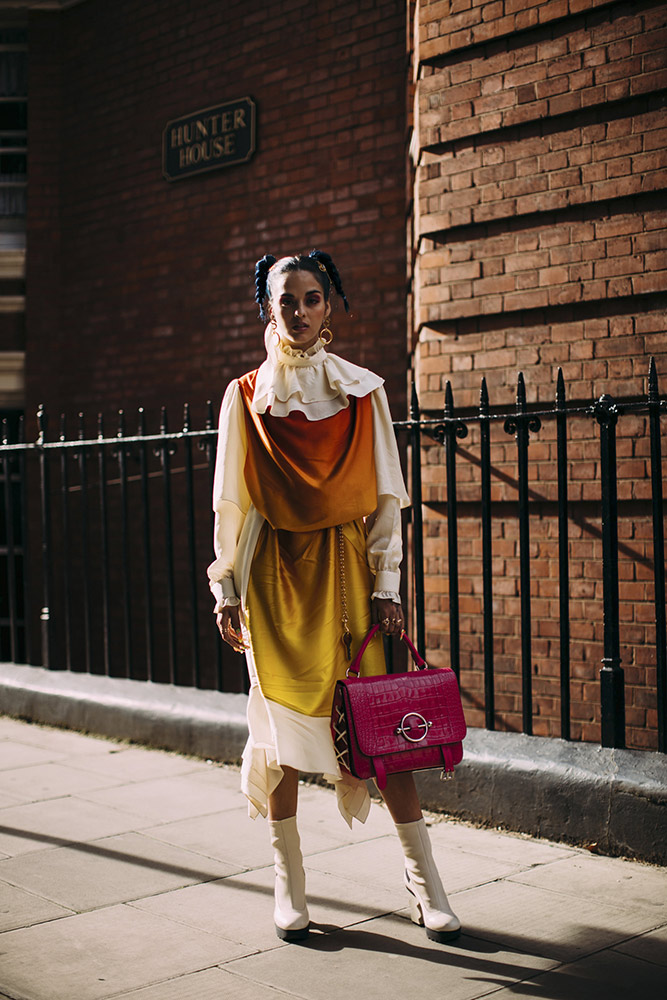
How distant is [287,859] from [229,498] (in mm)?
1084

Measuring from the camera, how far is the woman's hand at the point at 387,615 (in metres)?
3.13

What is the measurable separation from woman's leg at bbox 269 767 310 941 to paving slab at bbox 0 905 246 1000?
0.18 metres

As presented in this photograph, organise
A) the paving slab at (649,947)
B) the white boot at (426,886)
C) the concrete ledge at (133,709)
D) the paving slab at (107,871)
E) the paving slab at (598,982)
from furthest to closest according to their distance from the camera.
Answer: the concrete ledge at (133,709)
the paving slab at (107,871)
the white boot at (426,886)
the paving slab at (649,947)
the paving slab at (598,982)

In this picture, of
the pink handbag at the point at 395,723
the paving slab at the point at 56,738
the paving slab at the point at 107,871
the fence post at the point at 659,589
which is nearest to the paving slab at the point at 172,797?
the paving slab at the point at 107,871

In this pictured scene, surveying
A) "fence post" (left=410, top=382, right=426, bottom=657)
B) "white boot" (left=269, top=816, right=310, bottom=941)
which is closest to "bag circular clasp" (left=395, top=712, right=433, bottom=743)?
"white boot" (left=269, top=816, right=310, bottom=941)

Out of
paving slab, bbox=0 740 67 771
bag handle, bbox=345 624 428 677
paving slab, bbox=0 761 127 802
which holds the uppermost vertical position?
bag handle, bbox=345 624 428 677

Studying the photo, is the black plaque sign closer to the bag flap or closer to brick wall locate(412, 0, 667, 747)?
brick wall locate(412, 0, 667, 747)

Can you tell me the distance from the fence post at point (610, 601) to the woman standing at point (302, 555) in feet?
3.70

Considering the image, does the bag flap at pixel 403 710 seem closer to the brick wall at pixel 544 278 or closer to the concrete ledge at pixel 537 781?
the concrete ledge at pixel 537 781

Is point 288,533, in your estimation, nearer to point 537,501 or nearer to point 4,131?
point 537,501

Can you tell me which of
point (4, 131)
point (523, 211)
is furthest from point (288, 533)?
point (4, 131)

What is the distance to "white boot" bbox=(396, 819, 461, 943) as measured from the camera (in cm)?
302

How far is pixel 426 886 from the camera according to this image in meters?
3.08

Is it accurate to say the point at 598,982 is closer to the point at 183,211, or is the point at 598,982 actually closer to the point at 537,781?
the point at 537,781
